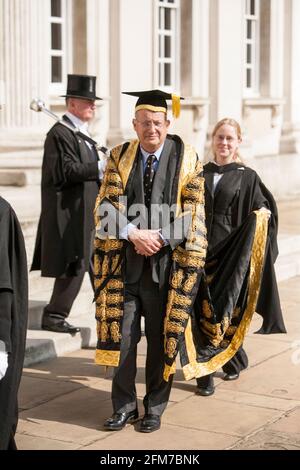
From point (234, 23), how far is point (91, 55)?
3.96m

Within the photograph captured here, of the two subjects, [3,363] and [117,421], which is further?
[117,421]

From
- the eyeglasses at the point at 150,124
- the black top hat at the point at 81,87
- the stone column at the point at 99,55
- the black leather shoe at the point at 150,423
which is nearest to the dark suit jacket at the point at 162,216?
the eyeglasses at the point at 150,124

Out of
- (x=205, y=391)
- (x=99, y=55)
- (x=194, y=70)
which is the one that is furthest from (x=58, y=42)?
(x=205, y=391)

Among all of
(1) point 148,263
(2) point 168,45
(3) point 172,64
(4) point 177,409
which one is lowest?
(4) point 177,409

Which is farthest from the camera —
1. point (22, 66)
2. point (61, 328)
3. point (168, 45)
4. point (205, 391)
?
point (168, 45)

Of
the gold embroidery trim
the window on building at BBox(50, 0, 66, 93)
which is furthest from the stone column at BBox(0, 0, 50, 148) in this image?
the gold embroidery trim

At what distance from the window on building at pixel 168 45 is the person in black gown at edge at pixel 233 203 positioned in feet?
29.0

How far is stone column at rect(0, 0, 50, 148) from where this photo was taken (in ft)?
38.4

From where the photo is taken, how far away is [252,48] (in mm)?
18562

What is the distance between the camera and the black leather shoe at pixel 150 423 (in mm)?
6168

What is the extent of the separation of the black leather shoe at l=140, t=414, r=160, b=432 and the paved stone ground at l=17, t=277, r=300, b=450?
0.12 feet

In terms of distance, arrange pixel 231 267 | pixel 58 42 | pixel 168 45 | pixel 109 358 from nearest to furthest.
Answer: pixel 109 358 < pixel 231 267 < pixel 58 42 < pixel 168 45

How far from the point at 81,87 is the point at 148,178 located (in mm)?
2196

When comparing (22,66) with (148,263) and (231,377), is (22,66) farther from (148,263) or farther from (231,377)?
(148,263)
